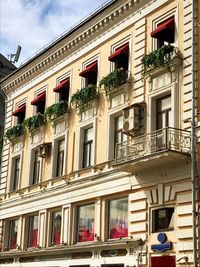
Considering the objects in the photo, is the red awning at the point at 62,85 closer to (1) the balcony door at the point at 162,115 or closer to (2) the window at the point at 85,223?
(2) the window at the point at 85,223

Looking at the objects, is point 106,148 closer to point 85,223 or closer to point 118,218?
point 118,218

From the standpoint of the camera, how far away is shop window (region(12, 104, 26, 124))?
3416cm

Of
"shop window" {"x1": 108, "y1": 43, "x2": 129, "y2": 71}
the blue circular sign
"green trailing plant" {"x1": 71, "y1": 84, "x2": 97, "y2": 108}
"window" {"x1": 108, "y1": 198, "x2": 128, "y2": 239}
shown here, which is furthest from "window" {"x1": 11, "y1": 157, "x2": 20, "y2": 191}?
the blue circular sign

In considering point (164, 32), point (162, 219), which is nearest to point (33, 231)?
point (162, 219)

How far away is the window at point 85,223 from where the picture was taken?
25500 millimetres

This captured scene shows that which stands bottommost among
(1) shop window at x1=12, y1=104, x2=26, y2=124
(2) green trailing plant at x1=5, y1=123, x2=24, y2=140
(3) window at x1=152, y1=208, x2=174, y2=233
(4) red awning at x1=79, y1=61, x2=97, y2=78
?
(3) window at x1=152, y1=208, x2=174, y2=233

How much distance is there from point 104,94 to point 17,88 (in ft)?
35.4

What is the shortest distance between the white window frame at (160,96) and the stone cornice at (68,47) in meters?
5.07

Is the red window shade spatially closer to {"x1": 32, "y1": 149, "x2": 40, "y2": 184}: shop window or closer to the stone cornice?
{"x1": 32, "y1": 149, "x2": 40, "y2": 184}: shop window

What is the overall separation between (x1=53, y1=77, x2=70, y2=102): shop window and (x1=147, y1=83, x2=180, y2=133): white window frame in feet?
25.4

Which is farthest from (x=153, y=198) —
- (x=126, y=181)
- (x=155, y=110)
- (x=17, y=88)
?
(x=17, y=88)

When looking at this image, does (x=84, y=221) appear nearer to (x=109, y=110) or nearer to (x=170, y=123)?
(x=109, y=110)

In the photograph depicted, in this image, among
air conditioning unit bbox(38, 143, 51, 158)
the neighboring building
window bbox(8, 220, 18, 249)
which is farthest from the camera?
window bbox(8, 220, 18, 249)

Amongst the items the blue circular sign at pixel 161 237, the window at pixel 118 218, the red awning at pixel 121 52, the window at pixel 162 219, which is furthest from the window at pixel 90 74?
the blue circular sign at pixel 161 237
